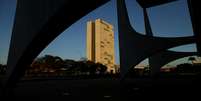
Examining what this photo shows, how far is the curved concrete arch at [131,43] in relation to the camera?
81.1 ft

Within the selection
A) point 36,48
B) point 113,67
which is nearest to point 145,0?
point 36,48

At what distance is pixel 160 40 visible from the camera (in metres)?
28.7

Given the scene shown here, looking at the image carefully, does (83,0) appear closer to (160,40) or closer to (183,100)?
(183,100)

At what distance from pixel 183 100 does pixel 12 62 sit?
8.50 metres

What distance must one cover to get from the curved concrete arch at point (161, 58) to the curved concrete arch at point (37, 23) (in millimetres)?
34728

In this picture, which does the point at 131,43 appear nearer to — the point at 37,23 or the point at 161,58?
the point at 161,58

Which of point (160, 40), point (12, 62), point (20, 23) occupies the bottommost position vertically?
point (12, 62)

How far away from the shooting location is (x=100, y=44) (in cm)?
11944

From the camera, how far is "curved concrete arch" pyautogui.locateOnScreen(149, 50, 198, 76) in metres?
41.8

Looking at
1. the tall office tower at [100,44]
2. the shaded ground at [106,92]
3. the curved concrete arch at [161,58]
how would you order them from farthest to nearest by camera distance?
the tall office tower at [100,44]
the curved concrete arch at [161,58]
the shaded ground at [106,92]

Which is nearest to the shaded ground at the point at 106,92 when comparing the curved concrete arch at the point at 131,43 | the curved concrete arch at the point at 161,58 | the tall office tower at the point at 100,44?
the curved concrete arch at the point at 131,43

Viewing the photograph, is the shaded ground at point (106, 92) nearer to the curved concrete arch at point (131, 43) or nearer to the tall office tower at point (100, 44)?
the curved concrete arch at point (131, 43)

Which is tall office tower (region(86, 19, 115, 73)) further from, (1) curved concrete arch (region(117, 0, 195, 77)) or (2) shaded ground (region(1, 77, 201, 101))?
(2) shaded ground (region(1, 77, 201, 101))

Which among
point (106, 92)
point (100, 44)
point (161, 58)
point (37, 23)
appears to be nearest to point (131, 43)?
point (106, 92)
